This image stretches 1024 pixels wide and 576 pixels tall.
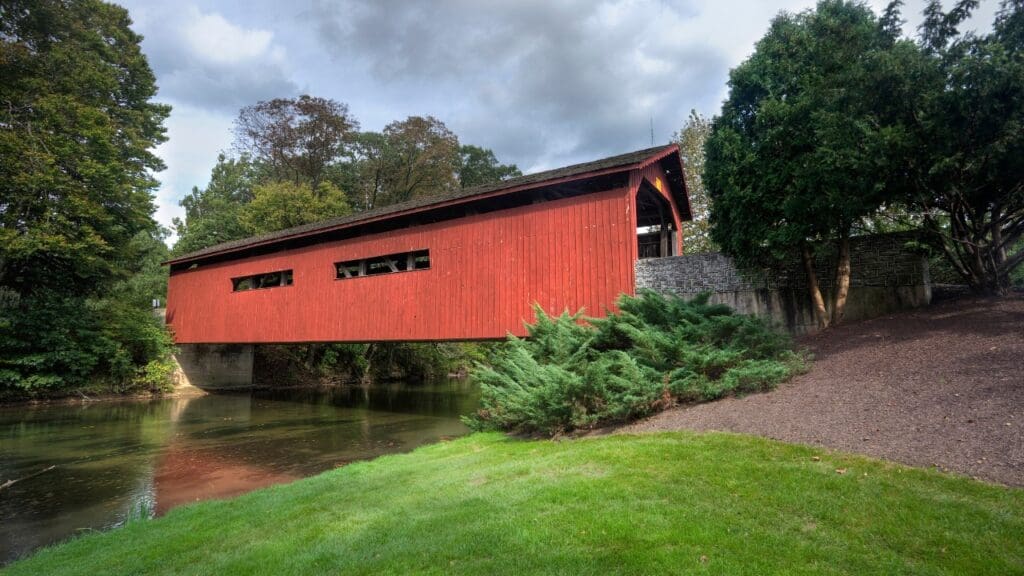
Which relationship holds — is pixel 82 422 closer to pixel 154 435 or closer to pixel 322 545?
pixel 154 435

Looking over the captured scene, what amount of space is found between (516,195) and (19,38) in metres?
19.6

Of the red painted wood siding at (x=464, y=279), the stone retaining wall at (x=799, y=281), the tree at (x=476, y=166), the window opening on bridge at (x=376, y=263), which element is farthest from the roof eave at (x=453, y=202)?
the tree at (x=476, y=166)

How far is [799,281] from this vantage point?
393 inches

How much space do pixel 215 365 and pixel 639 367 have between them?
75.9ft

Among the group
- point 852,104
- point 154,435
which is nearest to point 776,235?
point 852,104

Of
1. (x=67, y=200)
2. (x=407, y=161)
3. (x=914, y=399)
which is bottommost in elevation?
(x=914, y=399)

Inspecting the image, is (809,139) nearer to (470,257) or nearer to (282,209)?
(470,257)

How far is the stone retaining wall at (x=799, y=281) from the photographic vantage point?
9.17m

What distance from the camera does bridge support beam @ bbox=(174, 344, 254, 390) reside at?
23375mm

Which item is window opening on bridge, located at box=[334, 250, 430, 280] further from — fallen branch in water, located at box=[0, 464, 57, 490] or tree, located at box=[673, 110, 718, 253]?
tree, located at box=[673, 110, 718, 253]

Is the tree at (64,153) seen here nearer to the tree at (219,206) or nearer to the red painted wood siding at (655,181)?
the tree at (219,206)

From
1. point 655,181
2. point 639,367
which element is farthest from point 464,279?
point 639,367

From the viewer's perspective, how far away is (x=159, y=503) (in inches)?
296

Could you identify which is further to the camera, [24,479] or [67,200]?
[67,200]
